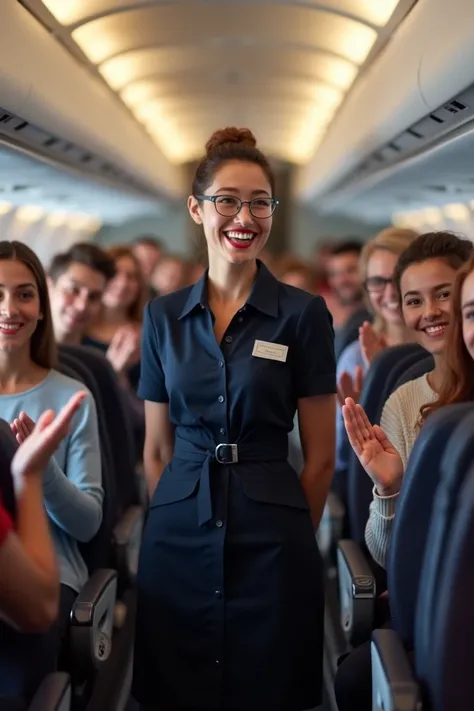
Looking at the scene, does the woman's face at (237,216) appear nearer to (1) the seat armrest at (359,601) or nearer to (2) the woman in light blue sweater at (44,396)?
(2) the woman in light blue sweater at (44,396)

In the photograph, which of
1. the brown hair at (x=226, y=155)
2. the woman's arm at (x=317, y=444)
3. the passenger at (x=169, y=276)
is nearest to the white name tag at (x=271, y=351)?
the woman's arm at (x=317, y=444)

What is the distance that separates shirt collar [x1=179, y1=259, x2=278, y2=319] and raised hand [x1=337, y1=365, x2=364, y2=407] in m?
0.90

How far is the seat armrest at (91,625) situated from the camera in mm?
2447

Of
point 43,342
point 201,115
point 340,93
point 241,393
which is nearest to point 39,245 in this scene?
point 201,115

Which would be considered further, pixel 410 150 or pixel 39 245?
pixel 39 245

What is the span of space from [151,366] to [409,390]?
2.70ft

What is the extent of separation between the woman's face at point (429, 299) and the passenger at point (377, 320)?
29.2 inches

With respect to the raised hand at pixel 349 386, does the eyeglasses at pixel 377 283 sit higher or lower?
higher

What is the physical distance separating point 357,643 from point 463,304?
125cm

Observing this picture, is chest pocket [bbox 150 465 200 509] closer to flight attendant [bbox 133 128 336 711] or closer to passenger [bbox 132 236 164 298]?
flight attendant [bbox 133 128 336 711]

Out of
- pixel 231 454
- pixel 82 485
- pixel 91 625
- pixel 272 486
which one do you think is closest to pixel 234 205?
pixel 231 454

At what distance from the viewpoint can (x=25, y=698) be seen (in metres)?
2.12

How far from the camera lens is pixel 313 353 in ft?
8.04

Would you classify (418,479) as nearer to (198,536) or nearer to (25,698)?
(198,536)
